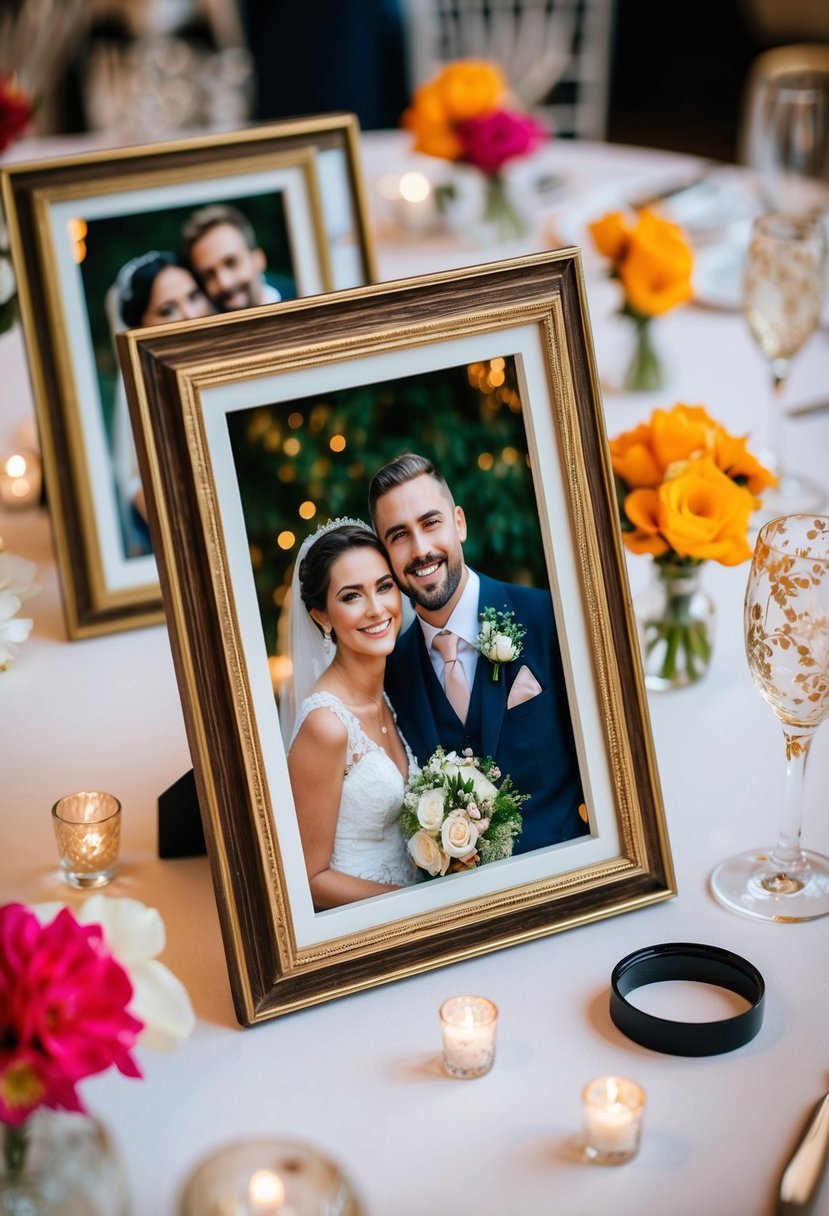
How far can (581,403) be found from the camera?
3.06ft

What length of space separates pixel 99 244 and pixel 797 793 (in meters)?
0.83

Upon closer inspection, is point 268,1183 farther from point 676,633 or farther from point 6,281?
point 6,281

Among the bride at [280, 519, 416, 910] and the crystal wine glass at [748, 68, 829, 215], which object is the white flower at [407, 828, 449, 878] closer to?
the bride at [280, 519, 416, 910]

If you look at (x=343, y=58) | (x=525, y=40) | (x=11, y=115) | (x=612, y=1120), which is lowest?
(x=612, y=1120)

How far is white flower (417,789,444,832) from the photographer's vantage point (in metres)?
0.91

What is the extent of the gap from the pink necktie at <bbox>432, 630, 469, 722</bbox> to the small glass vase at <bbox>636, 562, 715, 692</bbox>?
35 centimetres

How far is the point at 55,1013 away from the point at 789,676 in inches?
20.1

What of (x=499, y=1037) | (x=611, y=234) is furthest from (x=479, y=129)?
(x=499, y=1037)

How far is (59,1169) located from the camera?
621 millimetres

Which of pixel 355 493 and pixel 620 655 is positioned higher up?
pixel 355 493

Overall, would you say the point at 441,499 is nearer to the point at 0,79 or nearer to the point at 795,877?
the point at 795,877

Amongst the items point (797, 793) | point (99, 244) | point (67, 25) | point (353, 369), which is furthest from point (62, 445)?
point (67, 25)

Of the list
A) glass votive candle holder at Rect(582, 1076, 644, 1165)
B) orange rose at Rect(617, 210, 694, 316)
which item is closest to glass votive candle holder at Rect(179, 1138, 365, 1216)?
glass votive candle holder at Rect(582, 1076, 644, 1165)

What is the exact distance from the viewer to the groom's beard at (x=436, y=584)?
2.95ft
